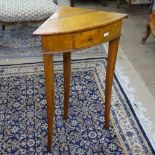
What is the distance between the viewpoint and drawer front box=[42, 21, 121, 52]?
1213 mm

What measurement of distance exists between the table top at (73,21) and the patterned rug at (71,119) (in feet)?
2.50

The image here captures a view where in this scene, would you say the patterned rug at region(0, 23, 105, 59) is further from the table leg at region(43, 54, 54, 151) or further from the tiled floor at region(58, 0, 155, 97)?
the table leg at region(43, 54, 54, 151)

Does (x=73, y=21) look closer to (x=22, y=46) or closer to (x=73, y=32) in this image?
(x=73, y=32)

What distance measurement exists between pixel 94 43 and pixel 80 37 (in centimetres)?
9

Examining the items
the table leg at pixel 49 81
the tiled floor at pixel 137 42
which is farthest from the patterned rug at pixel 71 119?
the tiled floor at pixel 137 42

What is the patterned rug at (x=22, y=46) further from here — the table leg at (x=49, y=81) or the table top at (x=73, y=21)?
the table leg at (x=49, y=81)

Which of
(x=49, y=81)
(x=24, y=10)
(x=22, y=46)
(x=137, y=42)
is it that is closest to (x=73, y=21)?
(x=49, y=81)

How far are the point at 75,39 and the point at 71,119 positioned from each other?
77cm

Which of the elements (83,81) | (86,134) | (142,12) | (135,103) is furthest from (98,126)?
(142,12)

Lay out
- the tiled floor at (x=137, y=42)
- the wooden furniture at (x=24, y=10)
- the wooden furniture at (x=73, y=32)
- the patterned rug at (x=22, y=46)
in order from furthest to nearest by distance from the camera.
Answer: the patterned rug at (x=22, y=46) → the tiled floor at (x=137, y=42) → the wooden furniture at (x=24, y=10) → the wooden furniture at (x=73, y=32)

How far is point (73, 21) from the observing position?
1314 millimetres

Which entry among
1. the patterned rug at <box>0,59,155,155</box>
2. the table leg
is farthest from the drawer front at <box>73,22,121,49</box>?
the patterned rug at <box>0,59,155,155</box>

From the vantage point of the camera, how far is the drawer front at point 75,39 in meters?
1.21

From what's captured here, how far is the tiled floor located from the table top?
40.8 inches
